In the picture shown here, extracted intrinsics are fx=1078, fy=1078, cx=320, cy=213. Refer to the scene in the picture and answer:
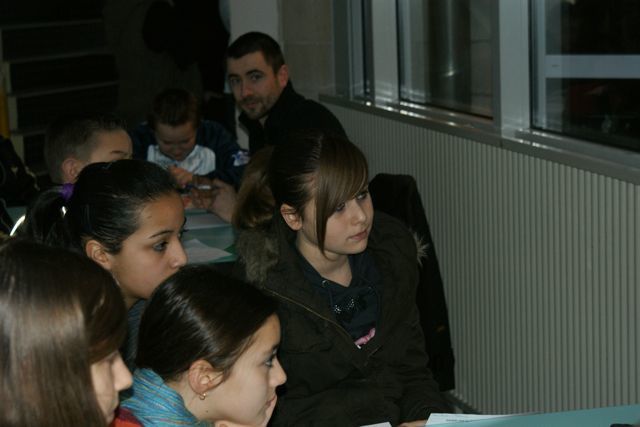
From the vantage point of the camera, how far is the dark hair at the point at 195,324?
6.37 feet

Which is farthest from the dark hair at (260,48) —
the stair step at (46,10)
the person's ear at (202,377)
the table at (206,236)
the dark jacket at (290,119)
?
the stair step at (46,10)

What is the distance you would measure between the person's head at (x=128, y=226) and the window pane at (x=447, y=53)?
1629mm

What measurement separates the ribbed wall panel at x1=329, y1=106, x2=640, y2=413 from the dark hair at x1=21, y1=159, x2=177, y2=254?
4.05ft

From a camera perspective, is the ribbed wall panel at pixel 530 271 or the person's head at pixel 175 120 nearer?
the ribbed wall panel at pixel 530 271

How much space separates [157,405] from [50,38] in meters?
6.21

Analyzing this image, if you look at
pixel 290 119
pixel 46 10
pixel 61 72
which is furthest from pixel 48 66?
pixel 290 119

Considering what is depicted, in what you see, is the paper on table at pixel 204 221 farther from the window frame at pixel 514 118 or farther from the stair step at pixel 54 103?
the stair step at pixel 54 103

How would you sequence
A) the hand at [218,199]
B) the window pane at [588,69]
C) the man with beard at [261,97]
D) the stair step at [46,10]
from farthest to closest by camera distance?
the stair step at [46,10]
the man with beard at [261,97]
the hand at [218,199]
the window pane at [588,69]

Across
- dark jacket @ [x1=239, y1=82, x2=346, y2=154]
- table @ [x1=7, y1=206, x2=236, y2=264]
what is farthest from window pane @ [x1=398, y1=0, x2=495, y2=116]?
table @ [x1=7, y1=206, x2=236, y2=264]

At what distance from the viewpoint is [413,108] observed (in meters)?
4.55

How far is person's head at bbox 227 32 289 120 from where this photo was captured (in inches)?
184

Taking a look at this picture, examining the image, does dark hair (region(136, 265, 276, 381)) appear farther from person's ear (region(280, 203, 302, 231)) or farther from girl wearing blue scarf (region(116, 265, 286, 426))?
person's ear (region(280, 203, 302, 231))

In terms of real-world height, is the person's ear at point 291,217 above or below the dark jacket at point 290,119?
below

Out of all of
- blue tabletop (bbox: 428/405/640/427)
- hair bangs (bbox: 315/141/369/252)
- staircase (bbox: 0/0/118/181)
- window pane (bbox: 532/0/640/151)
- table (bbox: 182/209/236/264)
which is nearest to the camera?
blue tabletop (bbox: 428/405/640/427)
